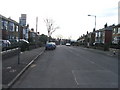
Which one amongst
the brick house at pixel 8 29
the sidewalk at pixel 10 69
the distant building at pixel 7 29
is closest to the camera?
the sidewalk at pixel 10 69

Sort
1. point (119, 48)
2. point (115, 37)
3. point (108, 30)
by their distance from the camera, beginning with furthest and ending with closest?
point (108, 30)
point (115, 37)
point (119, 48)

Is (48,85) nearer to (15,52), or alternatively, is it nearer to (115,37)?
(15,52)

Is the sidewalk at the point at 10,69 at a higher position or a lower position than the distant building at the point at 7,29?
lower

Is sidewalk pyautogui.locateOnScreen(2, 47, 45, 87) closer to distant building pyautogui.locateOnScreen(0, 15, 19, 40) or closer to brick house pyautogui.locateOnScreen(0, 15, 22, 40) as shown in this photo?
brick house pyautogui.locateOnScreen(0, 15, 22, 40)

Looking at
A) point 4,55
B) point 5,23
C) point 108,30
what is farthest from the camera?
point 108,30

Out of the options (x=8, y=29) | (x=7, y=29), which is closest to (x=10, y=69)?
(x=7, y=29)

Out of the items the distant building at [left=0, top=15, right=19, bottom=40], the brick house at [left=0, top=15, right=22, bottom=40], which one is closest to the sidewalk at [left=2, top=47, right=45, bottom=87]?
the brick house at [left=0, top=15, right=22, bottom=40]

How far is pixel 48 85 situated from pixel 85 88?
150cm

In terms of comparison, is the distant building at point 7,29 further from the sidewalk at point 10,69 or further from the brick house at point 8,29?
the sidewalk at point 10,69

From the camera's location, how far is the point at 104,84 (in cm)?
821

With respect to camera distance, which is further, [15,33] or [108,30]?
[108,30]

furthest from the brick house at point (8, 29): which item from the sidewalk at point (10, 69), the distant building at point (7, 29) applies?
the sidewalk at point (10, 69)

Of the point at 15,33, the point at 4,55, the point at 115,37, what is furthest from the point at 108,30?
the point at 4,55

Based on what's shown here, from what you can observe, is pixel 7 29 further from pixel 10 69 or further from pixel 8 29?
pixel 10 69
